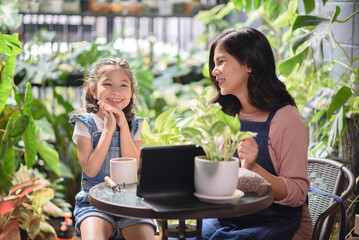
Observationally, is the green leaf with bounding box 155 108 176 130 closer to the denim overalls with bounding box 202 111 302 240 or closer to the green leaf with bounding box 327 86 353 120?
the denim overalls with bounding box 202 111 302 240

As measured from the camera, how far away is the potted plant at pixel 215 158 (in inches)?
65.3

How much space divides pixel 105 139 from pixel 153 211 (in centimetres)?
63

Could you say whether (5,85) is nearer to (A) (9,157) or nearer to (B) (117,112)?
(A) (9,157)

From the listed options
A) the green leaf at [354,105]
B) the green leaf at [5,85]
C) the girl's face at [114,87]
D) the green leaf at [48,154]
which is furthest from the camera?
the green leaf at [48,154]

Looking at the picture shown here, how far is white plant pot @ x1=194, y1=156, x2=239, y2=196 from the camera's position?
165 centimetres

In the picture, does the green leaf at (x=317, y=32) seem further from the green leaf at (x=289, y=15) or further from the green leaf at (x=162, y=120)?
the green leaf at (x=162, y=120)

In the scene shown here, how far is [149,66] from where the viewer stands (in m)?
5.14

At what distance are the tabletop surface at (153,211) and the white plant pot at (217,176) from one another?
0.05 meters

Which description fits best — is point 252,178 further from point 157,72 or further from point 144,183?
point 157,72

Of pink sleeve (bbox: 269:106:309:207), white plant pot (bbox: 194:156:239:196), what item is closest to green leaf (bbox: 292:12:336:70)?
pink sleeve (bbox: 269:106:309:207)

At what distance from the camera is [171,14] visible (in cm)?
644

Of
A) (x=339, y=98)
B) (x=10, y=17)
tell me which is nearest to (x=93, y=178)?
(x=339, y=98)

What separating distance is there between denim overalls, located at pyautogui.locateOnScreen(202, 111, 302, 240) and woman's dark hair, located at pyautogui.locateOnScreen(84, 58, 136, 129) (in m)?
0.54

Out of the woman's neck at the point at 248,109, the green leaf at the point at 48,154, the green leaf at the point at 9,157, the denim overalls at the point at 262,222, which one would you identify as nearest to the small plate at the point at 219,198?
the denim overalls at the point at 262,222
